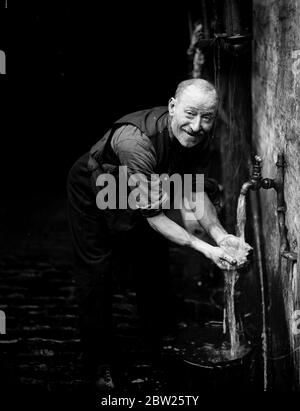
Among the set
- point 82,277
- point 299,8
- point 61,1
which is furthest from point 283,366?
point 61,1

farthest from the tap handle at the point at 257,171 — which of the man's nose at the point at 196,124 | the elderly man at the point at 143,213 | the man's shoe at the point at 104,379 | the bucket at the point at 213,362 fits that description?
the man's shoe at the point at 104,379

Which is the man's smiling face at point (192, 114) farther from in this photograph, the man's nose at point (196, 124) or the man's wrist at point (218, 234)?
the man's wrist at point (218, 234)

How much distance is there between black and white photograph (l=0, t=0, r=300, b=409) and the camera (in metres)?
4.63

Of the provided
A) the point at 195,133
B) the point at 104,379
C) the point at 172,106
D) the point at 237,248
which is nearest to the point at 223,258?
the point at 237,248

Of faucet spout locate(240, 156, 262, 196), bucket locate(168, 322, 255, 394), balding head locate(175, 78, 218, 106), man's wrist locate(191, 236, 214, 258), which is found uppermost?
balding head locate(175, 78, 218, 106)

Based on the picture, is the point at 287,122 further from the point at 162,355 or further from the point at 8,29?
the point at 8,29

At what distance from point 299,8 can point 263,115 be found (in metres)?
1.67

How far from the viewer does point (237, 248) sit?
468cm

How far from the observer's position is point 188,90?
14.8 ft

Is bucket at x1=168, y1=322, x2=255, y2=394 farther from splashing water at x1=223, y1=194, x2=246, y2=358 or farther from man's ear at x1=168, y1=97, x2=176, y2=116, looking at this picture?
man's ear at x1=168, y1=97, x2=176, y2=116

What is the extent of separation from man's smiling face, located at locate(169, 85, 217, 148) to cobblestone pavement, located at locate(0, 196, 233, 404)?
216cm

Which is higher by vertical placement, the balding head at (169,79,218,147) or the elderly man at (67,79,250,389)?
the balding head at (169,79,218,147)

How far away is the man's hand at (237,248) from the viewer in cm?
454

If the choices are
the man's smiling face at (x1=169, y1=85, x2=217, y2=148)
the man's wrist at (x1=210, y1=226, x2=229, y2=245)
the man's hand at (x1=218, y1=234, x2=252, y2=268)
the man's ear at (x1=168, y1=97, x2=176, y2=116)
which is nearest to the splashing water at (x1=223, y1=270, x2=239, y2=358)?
the man's hand at (x1=218, y1=234, x2=252, y2=268)
